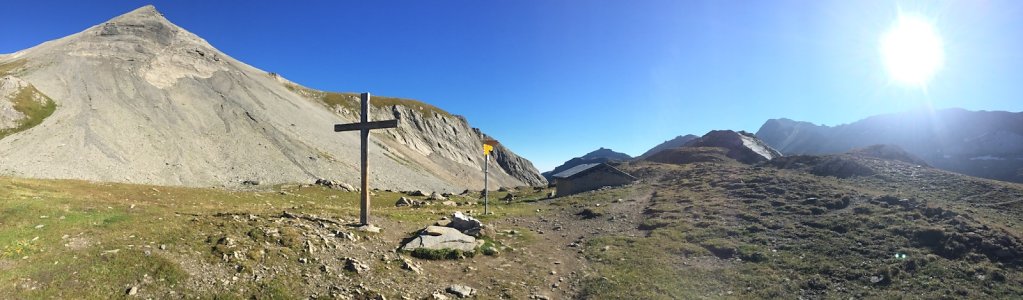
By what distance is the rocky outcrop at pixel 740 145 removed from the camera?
73250mm

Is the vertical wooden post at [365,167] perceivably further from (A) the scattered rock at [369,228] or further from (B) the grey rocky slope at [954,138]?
(B) the grey rocky slope at [954,138]

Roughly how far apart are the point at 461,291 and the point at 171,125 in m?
62.1

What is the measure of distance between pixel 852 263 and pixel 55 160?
5983 centimetres

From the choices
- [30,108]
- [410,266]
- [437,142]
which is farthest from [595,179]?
[437,142]

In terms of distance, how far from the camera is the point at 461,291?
40.9ft

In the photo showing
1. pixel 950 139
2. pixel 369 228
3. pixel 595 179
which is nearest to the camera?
pixel 369 228

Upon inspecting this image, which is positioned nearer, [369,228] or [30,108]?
[369,228]

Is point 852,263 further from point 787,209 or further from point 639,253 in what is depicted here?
point 787,209

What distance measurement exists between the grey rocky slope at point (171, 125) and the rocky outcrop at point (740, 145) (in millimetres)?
50797

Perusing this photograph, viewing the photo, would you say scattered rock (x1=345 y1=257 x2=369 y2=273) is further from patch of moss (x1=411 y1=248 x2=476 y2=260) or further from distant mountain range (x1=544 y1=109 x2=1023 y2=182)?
distant mountain range (x1=544 y1=109 x2=1023 y2=182)

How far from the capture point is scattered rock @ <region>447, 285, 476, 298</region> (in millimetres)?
12398

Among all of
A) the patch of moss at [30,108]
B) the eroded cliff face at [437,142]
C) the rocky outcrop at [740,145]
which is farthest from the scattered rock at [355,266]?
the eroded cliff face at [437,142]

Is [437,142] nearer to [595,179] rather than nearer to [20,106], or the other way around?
[595,179]

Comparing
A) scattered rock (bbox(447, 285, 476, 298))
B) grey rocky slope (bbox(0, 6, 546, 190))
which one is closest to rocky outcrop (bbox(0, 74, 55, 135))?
grey rocky slope (bbox(0, 6, 546, 190))
